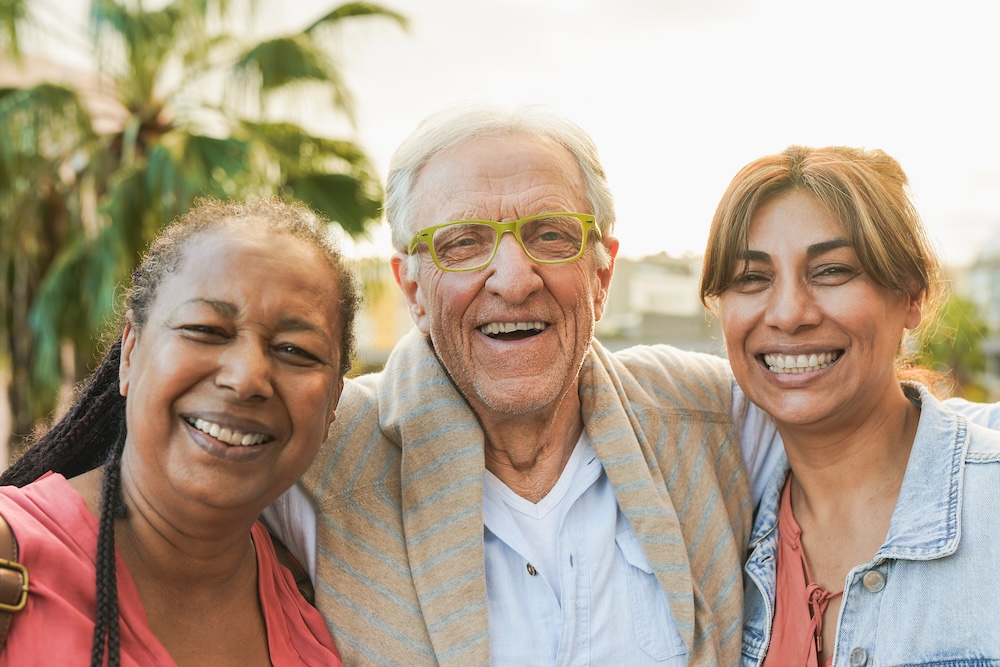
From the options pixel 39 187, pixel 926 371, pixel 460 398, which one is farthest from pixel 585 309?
pixel 39 187

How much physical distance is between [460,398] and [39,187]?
6266 mm

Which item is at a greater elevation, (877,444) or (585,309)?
(585,309)

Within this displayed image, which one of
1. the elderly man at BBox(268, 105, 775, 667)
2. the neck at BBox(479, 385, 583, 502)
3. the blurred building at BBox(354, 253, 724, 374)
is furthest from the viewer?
the blurred building at BBox(354, 253, 724, 374)

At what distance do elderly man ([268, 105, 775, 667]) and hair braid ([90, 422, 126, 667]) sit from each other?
1.62 ft

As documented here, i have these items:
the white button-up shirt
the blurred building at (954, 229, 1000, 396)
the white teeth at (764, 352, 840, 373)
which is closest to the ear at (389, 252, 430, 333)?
the white button-up shirt

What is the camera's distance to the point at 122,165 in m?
7.25

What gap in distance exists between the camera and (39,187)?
7164 mm

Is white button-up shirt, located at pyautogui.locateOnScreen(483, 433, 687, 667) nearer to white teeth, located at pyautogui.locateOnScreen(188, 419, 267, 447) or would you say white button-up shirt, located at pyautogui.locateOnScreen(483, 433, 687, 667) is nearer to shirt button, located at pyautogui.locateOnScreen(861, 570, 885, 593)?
shirt button, located at pyautogui.locateOnScreen(861, 570, 885, 593)

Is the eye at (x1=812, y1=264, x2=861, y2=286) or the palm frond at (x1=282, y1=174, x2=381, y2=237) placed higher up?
the palm frond at (x1=282, y1=174, x2=381, y2=237)

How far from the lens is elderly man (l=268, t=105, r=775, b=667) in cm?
209

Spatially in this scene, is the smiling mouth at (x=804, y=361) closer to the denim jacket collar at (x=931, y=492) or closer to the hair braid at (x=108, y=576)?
the denim jacket collar at (x=931, y=492)

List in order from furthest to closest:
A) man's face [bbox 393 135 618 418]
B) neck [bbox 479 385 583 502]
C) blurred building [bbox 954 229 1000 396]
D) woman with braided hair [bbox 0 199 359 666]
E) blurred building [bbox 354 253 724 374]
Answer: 1. blurred building [bbox 954 229 1000 396]
2. blurred building [bbox 354 253 724 374]
3. neck [bbox 479 385 583 502]
4. man's face [bbox 393 135 618 418]
5. woman with braided hair [bbox 0 199 359 666]

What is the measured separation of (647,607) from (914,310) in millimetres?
1044

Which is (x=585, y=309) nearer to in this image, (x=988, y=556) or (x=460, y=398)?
(x=460, y=398)
